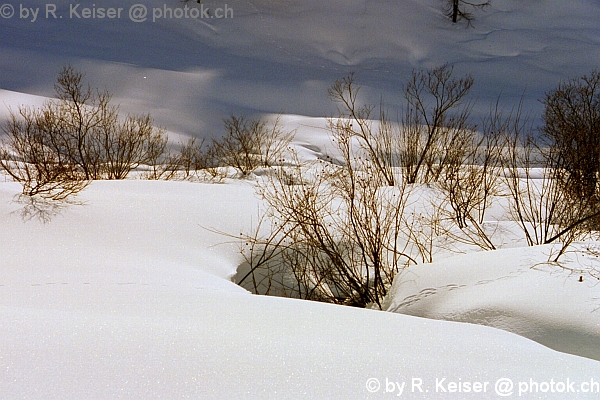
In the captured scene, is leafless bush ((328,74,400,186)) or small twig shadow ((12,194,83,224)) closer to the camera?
small twig shadow ((12,194,83,224))

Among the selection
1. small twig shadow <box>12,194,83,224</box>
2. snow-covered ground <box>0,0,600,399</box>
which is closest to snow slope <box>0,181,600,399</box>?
snow-covered ground <box>0,0,600,399</box>

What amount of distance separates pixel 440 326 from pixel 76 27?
26255mm

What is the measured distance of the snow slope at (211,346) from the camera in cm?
172

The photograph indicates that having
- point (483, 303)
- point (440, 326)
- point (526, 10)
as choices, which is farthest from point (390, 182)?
point (526, 10)

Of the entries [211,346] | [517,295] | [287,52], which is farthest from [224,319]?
[287,52]

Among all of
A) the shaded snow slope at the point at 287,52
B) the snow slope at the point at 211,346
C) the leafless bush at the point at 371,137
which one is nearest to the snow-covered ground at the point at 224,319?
the snow slope at the point at 211,346

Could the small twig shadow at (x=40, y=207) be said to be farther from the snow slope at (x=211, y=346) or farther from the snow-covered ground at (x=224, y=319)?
the snow slope at (x=211, y=346)

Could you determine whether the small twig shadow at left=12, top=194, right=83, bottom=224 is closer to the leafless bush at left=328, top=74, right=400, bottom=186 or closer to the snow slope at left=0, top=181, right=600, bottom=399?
the snow slope at left=0, top=181, right=600, bottom=399

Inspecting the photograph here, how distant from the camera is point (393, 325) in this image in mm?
2672

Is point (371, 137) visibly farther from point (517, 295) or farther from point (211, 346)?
point (211, 346)

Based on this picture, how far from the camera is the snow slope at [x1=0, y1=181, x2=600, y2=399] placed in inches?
67.8

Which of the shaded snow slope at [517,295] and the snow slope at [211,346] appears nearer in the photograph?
the snow slope at [211,346]

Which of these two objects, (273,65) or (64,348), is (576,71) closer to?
(273,65)

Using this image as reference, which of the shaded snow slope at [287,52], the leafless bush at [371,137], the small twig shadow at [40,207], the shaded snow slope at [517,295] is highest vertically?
the shaded snow slope at [287,52]
